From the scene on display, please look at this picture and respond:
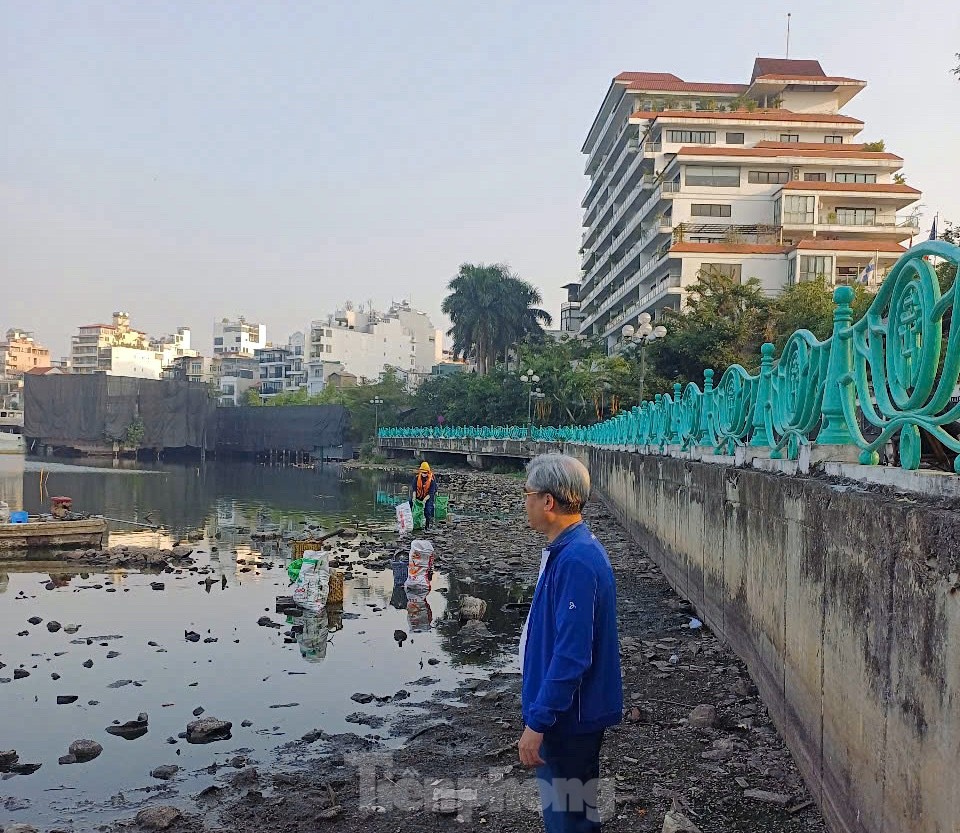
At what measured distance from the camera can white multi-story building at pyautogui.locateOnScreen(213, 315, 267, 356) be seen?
13675 centimetres

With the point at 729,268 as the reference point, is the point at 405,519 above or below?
below

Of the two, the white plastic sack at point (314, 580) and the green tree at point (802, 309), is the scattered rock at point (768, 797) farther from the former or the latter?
the green tree at point (802, 309)

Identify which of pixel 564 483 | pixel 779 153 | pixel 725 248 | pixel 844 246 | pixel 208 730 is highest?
pixel 779 153

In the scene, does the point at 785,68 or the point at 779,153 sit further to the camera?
the point at 785,68

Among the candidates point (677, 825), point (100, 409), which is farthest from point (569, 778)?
point (100, 409)

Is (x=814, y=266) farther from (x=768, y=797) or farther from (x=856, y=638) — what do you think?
(x=856, y=638)

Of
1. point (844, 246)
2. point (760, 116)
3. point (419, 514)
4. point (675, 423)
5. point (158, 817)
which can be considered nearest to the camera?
point (158, 817)

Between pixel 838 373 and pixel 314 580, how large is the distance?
303 inches

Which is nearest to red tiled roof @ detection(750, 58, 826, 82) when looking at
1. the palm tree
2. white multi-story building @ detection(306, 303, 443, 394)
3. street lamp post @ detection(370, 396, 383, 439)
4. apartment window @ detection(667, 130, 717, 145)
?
apartment window @ detection(667, 130, 717, 145)

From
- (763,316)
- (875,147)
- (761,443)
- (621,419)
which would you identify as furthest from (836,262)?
(761,443)

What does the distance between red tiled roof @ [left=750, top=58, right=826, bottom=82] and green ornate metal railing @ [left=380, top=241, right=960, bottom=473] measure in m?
59.8

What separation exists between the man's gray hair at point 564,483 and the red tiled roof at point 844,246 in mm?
47784

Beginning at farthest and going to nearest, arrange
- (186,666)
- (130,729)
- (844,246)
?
(844,246) < (186,666) < (130,729)

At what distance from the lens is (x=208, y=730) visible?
6828 mm
